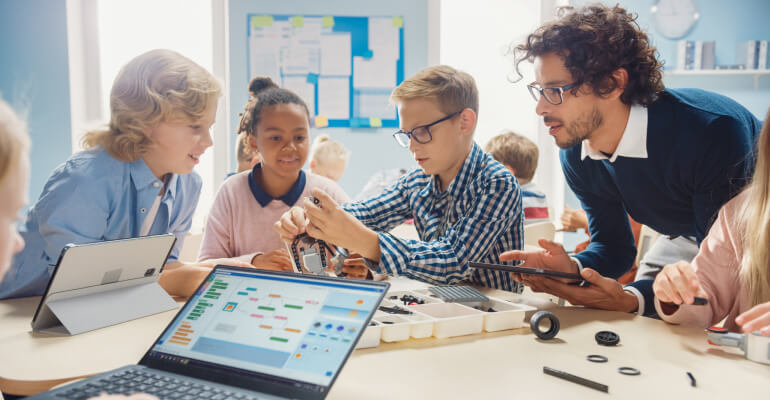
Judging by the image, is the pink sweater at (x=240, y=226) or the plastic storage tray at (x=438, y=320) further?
the pink sweater at (x=240, y=226)

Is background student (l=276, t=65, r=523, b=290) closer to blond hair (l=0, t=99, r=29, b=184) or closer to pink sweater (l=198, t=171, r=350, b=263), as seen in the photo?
pink sweater (l=198, t=171, r=350, b=263)

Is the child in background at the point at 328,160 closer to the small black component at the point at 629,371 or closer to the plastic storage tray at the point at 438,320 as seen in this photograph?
the plastic storage tray at the point at 438,320

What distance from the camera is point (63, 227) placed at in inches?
50.8

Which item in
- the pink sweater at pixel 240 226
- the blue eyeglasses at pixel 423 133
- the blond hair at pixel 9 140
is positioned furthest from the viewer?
the pink sweater at pixel 240 226

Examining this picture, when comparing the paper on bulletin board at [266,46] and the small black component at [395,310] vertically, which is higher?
the paper on bulletin board at [266,46]

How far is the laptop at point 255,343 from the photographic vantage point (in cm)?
76

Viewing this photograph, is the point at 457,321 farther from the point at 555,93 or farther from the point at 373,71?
the point at 373,71

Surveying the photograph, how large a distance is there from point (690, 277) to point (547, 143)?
3.43m

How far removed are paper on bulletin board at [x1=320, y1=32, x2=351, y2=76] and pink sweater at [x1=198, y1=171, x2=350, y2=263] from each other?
238 cm

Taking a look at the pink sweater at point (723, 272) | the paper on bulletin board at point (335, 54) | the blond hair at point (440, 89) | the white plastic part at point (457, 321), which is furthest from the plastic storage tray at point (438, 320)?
the paper on bulletin board at point (335, 54)

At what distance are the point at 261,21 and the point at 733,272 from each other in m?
3.67

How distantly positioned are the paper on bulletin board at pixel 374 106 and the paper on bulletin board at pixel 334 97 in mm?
106

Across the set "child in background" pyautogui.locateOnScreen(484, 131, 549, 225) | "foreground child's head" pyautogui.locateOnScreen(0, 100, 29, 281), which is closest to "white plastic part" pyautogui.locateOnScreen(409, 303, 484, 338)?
"foreground child's head" pyautogui.locateOnScreen(0, 100, 29, 281)

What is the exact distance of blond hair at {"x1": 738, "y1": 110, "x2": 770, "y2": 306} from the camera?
1083 millimetres
